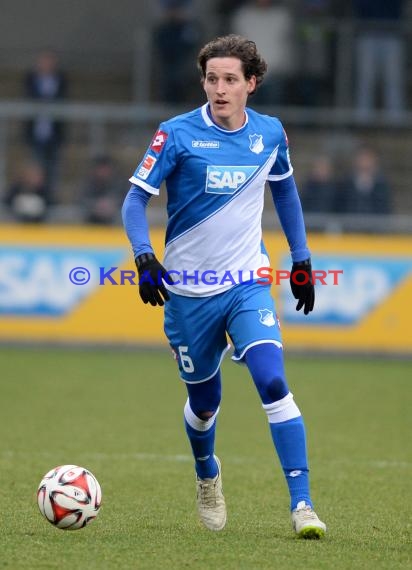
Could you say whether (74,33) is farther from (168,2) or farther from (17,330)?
(17,330)

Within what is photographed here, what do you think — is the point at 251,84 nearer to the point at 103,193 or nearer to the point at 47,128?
the point at 103,193

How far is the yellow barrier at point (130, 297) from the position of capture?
16703 mm

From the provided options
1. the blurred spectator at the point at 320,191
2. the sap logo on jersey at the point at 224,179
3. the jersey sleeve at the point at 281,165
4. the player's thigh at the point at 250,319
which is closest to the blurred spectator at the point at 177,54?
the blurred spectator at the point at 320,191

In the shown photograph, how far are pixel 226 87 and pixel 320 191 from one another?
11.7 metres

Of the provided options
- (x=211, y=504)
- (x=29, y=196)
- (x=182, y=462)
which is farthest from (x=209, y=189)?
(x=29, y=196)

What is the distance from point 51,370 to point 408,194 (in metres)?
6.93

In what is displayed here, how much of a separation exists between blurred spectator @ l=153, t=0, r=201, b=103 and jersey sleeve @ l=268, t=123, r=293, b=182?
1389 cm

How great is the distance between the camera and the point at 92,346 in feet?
55.9

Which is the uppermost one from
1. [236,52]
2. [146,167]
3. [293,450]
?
[236,52]

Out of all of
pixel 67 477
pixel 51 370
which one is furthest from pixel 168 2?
pixel 67 477

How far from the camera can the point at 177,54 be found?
20.3 metres

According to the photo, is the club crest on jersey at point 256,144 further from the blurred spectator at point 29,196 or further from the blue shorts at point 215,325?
the blurred spectator at point 29,196

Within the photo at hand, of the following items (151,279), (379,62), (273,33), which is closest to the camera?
(151,279)

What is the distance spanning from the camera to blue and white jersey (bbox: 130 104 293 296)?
6371mm
